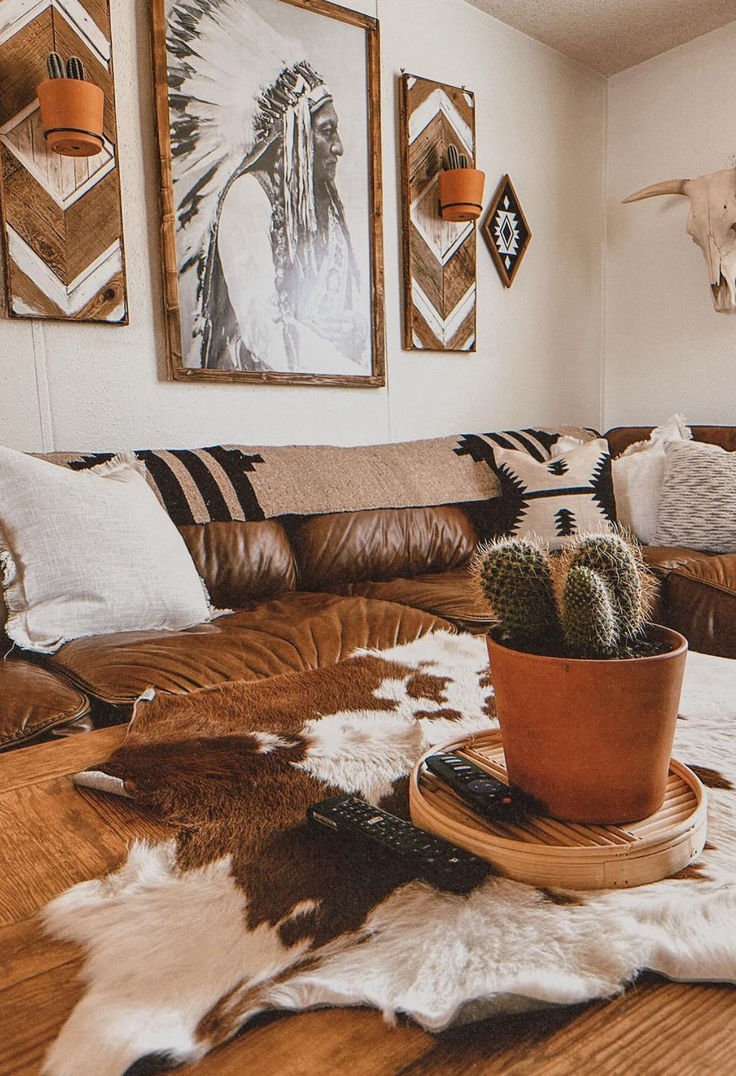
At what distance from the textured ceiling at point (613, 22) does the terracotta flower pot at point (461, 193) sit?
2.48ft

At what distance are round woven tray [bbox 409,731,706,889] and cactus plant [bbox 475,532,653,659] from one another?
0.15 meters

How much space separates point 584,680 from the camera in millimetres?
647

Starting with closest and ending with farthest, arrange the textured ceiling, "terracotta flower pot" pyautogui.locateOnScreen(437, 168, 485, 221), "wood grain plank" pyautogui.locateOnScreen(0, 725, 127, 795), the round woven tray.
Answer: the round woven tray, "wood grain plank" pyautogui.locateOnScreen(0, 725, 127, 795), "terracotta flower pot" pyautogui.locateOnScreen(437, 168, 485, 221), the textured ceiling

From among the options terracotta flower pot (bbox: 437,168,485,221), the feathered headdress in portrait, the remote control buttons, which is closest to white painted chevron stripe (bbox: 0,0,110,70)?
the feathered headdress in portrait

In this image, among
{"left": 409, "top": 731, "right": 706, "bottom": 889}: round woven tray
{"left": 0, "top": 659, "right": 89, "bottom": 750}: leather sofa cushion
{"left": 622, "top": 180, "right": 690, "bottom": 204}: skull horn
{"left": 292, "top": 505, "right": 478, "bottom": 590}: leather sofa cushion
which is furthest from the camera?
{"left": 622, "top": 180, "right": 690, "bottom": 204}: skull horn

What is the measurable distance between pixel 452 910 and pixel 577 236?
3561mm

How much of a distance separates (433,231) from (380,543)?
1.39 metres

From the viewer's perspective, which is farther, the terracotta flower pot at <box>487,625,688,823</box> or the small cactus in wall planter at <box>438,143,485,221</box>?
the small cactus in wall planter at <box>438,143,485,221</box>

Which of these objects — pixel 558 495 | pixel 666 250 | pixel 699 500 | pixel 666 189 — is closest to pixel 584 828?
pixel 558 495

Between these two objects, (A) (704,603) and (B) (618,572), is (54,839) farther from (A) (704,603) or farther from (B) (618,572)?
(A) (704,603)

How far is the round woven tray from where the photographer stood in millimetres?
630

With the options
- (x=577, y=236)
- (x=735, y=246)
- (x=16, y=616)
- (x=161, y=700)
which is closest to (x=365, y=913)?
(x=161, y=700)

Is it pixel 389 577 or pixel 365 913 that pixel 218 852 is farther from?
pixel 389 577

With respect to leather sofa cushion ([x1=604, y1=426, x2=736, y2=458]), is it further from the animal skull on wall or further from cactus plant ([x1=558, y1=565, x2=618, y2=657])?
cactus plant ([x1=558, y1=565, x2=618, y2=657])
